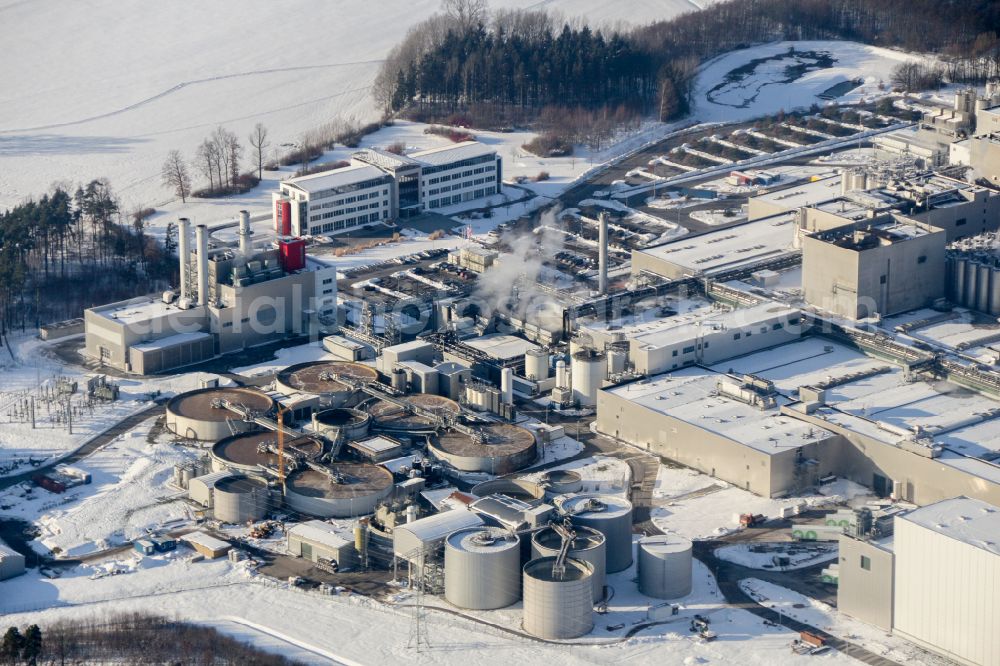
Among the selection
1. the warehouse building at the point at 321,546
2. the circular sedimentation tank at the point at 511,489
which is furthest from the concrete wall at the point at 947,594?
the warehouse building at the point at 321,546

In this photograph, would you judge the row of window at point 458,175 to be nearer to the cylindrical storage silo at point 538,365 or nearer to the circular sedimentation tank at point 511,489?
the cylindrical storage silo at point 538,365

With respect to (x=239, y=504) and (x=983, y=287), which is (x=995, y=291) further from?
(x=239, y=504)

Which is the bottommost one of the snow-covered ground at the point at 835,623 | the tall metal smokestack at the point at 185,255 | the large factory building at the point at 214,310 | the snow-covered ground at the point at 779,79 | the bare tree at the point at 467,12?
the snow-covered ground at the point at 835,623

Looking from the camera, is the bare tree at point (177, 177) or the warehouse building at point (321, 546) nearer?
the warehouse building at point (321, 546)

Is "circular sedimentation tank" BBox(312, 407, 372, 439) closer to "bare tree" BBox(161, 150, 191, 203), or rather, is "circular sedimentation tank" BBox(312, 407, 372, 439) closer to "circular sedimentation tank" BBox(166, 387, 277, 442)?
"circular sedimentation tank" BBox(166, 387, 277, 442)

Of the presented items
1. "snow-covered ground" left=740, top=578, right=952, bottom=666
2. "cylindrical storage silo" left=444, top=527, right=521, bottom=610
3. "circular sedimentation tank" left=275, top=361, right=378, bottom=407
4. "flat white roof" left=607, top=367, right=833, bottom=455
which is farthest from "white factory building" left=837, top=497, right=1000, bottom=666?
"circular sedimentation tank" left=275, top=361, right=378, bottom=407

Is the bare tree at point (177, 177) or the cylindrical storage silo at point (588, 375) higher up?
the bare tree at point (177, 177)

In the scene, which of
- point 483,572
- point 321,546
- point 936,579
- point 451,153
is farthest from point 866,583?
point 451,153
